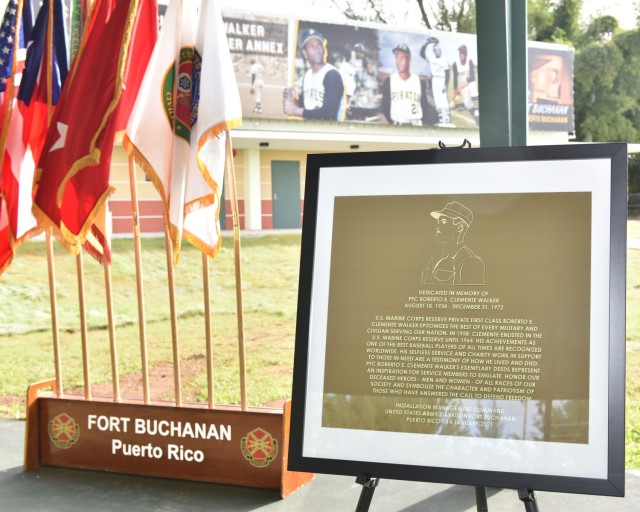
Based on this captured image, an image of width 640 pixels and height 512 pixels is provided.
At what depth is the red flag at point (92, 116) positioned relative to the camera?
2.50m

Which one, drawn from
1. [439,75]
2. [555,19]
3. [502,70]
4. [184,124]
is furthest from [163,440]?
[439,75]

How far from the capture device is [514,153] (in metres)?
1.46

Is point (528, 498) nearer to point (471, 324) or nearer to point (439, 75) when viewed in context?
point (471, 324)

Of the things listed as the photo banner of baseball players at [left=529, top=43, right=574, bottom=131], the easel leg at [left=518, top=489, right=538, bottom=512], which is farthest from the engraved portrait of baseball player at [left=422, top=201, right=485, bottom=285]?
the photo banner of baseball players at [left=529, top=43, right=574, bottom=131]

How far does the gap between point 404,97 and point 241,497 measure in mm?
12653

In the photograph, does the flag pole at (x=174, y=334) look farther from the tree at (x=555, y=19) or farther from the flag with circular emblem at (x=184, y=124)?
the tree at (x=555, y=19)

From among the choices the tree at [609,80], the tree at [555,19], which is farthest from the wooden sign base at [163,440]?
the tree at [555,19]

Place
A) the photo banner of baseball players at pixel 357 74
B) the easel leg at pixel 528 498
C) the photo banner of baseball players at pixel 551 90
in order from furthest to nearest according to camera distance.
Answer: the photo banner of baseball players at pixel 357 74, the photo banner of baseball players at pixel 551 90, the easel leg at pixel 528 498

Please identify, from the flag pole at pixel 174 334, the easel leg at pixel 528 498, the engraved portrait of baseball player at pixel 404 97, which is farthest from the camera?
the engraved portrait of baseball player at pixel 404 97

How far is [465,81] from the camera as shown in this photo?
14.3m

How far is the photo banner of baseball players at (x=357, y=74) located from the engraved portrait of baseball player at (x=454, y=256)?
437 inches

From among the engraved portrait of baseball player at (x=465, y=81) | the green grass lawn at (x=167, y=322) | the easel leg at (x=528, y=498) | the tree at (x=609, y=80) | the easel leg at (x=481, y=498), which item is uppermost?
the engraved portrait of baseball player at (x=465, y=81)

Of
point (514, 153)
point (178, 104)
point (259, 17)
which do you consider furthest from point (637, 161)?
point (259, 17)

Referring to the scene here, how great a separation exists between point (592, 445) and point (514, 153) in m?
→ 0.54
